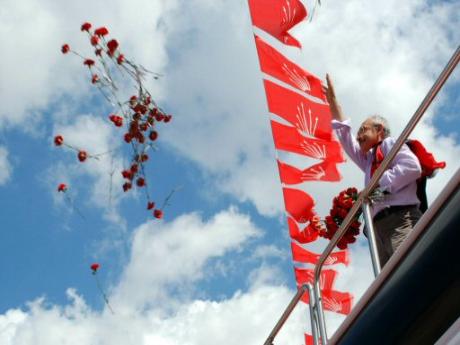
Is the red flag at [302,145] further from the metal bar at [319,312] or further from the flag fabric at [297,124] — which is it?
the metal bar at [319,312]

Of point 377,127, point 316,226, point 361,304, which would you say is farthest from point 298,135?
point 361,304

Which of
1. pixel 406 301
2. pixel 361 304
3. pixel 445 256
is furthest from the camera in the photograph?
pixel 361 304

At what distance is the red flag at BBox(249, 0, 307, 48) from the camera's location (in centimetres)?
852

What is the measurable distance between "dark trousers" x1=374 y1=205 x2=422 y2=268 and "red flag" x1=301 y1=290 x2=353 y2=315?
79.3 inches

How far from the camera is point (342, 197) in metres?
6.42

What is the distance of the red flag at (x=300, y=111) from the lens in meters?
8.24

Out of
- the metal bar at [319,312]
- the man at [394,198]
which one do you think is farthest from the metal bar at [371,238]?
the metal bar at [319,312]

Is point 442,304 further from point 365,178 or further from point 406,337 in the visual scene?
point 365,178

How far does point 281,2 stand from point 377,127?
131 inches

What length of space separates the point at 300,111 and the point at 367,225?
3388 millimetres

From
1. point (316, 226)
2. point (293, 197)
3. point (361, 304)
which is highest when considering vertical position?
point (293, 197)

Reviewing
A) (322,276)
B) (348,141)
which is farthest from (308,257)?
(348,141)

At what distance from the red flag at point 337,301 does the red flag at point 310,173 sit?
129cm

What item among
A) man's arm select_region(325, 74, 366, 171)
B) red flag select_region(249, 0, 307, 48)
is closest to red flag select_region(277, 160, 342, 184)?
red flag select_region(249, 0, 307, 48)
